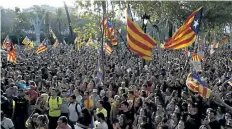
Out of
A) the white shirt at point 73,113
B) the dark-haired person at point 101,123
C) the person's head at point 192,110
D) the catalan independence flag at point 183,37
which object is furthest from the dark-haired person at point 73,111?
the catalan independence flag at point 183,37

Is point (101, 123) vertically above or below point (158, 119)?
above

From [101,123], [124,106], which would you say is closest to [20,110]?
[124,106]

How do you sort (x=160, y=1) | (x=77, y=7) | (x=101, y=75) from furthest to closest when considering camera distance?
(x=160, y=1) < (x=77, y=7) < (x=101, y=75)

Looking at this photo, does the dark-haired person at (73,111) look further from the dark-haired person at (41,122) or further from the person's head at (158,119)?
the dark-haired person at (41,122)

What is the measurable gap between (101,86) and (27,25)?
74825mm

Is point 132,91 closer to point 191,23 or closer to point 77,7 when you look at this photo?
point 191,23

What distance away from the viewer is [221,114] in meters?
10.1

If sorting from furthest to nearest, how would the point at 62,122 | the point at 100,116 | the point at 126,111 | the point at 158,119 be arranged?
1. the point at 126,111
2. the point at 158,119
3. the point at 100,116
4. the point at 62,122

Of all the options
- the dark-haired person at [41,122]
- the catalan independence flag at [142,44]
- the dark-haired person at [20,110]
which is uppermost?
the catalan independence flag at [142,44]

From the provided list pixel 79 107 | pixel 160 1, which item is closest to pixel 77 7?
pixel 160 1

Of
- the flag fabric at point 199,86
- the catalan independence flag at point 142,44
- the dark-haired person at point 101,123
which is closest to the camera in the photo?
the dark-haired person at point 101,123

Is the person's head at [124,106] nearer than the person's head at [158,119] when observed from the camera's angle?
No

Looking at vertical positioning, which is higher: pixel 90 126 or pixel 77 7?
pixel 77 7

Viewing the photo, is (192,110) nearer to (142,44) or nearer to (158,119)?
(158,119)
